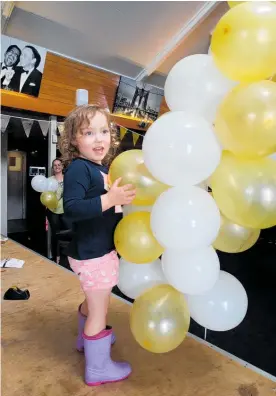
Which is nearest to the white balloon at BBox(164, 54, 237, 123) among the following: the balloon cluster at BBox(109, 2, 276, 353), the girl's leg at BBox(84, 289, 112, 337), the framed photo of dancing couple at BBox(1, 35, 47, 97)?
the balloon cluster at BBox(109, 2, 276, 353)

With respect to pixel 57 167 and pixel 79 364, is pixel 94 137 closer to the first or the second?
pixel 79 364

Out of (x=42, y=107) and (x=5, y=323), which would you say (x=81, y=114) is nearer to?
(x=5, y=323)

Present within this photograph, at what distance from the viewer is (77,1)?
12.2 ft

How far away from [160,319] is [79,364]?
1.69ft

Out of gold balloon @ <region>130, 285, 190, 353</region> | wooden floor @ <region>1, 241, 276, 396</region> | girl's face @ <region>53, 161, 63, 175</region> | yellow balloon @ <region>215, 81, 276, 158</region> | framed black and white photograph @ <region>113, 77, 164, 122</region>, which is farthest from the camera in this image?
framed black and white photograph @ <region>113, 77, 164, 122</region>

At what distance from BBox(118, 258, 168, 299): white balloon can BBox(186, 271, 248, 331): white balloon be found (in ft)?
0.63

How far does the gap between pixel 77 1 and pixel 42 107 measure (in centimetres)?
142

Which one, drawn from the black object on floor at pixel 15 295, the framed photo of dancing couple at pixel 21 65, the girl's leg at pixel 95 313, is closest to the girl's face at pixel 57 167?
the framed photo of dancing couple at pixel 21 65

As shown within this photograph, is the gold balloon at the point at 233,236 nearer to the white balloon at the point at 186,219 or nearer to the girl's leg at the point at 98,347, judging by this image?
the white balloon at the point at 186,219

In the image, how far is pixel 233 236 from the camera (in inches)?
46.4

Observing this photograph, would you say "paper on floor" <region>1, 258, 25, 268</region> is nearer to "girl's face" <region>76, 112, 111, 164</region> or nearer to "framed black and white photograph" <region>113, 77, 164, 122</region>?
"girl's face" <region>76, 112, 111, 164</region>

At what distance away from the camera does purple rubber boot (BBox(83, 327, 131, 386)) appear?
1.27 m

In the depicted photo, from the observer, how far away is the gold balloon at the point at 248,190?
97 cm

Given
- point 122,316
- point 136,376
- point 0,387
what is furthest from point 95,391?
point 122,316
